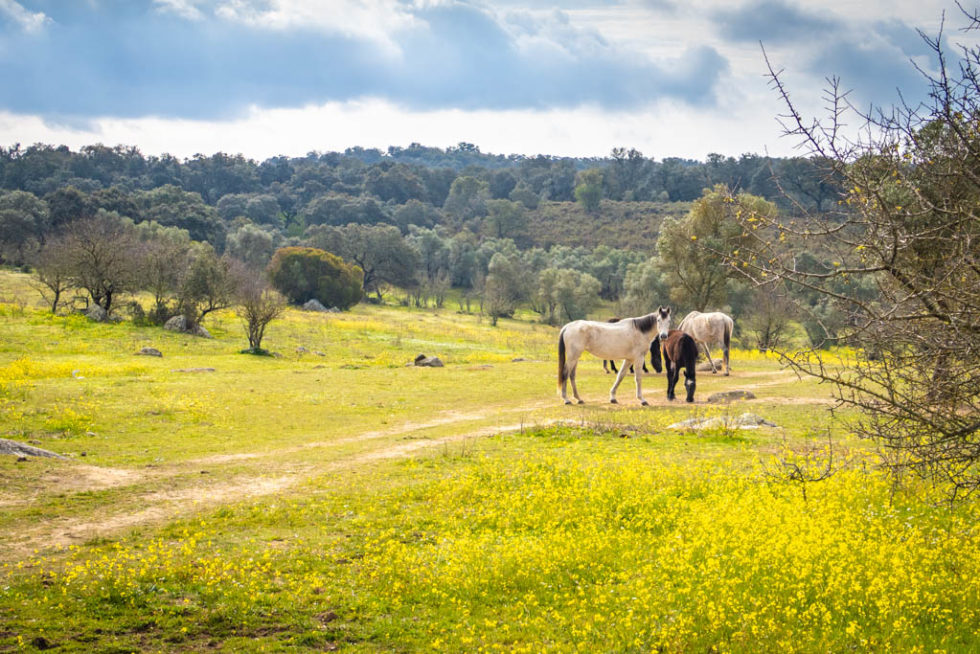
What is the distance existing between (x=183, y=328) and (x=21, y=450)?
28.4 m

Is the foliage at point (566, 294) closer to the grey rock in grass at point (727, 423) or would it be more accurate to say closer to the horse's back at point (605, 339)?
the horse's back at point (605, 339)

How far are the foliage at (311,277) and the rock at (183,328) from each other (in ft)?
89.2

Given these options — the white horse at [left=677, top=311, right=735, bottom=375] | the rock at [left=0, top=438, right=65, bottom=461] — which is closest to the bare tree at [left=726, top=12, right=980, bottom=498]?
the rock at [left=0, top=438, right=65, bottom=461]

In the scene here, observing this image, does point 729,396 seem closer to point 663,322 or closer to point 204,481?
point 663,322

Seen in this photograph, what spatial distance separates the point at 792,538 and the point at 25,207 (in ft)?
337

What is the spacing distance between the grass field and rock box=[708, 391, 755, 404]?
3595 millimetres

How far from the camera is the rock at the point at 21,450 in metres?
12.7

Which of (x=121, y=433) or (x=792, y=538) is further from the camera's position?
(x=121, y=433)

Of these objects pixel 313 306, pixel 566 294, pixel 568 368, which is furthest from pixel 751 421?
pixel 566 294

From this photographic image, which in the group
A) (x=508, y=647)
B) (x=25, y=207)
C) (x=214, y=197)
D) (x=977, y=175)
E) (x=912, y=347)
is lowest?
(x=508, y=647)

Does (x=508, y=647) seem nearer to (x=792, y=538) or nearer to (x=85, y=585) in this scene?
(x=792, y=538)

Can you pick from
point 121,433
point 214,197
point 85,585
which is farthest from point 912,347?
point 214,197

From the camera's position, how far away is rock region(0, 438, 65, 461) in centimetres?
1273

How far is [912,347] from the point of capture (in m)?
7.59
